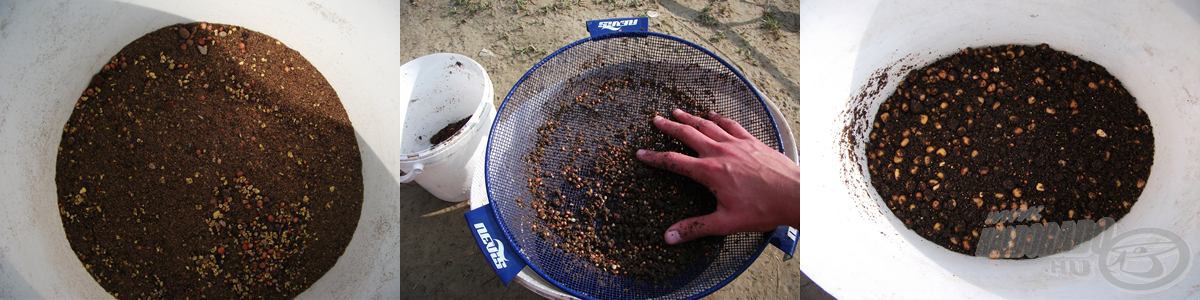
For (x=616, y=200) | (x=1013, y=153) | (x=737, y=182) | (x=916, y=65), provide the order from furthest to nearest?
(x=616, y=200)
(x=737, y=182)
(x=916, y=65)
(x=1013, y=153)

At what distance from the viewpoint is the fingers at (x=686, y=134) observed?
155cm

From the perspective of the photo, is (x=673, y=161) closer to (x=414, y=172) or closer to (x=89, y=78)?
(x=414, y=172)

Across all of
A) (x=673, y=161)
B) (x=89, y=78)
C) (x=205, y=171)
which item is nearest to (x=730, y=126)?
(x=673, y=161)

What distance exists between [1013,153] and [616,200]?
2.62ft

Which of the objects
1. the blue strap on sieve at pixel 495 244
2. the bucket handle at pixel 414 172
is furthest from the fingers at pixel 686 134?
the bucket handle at pixel 414 172

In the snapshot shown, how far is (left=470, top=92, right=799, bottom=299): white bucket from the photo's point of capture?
4.86 feet

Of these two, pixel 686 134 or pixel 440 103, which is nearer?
pixel 686 134

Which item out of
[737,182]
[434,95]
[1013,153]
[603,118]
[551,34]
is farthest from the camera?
[551,34]

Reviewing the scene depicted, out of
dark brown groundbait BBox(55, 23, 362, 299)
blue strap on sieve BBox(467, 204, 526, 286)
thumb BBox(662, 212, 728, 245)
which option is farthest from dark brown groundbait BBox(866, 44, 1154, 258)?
dark brown groundbait BBox(55, 23, 362, 299)

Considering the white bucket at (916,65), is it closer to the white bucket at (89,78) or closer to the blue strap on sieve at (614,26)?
the blue strap on sieve at (614,26)

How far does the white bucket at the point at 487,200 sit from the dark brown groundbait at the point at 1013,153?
0.37m

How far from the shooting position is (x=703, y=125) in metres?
1.61

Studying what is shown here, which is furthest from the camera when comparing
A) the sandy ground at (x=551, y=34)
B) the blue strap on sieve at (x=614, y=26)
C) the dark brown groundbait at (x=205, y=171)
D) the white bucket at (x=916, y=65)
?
the sandy ground at (x=551, y=34)

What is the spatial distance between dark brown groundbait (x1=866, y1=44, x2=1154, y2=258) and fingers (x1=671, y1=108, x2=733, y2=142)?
1.22 feet
